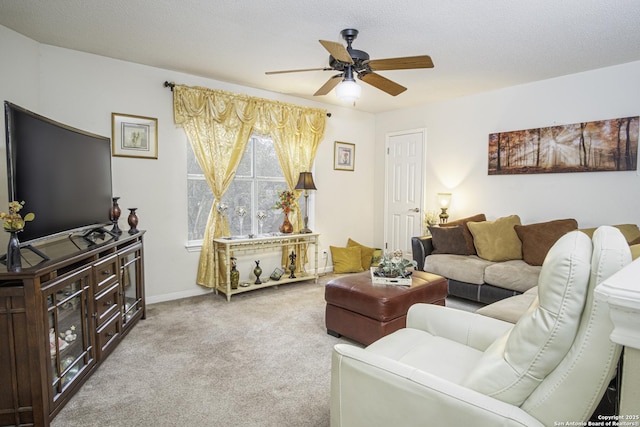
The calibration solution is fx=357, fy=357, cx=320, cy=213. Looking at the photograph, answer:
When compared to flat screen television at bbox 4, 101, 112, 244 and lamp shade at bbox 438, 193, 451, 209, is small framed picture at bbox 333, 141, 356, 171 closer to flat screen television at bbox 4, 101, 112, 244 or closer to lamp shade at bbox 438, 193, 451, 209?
lamp shade at bbox 438, 193, 451, 209

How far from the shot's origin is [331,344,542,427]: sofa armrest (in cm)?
104

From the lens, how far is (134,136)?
145 inches

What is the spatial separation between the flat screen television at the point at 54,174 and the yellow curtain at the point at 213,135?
3.57ft

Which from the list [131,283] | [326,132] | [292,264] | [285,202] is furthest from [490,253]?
[131,283]

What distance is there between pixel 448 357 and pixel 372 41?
254 cm

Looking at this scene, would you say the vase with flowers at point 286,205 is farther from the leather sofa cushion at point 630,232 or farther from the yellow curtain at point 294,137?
the leather sofa cushion at point 630,232

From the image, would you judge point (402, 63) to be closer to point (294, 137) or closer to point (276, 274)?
point (294, 137)

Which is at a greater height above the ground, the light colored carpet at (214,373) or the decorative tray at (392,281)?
the decorative tray at (392,281)

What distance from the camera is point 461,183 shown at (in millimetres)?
4859

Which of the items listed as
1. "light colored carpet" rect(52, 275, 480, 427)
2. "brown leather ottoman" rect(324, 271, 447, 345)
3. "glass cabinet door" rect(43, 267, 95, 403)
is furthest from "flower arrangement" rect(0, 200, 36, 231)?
"brown leather ottoman" rect(324, 271, 447, 345)

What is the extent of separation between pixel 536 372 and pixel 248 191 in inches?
155

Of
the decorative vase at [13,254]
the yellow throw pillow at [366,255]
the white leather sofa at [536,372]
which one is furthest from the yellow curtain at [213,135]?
the white leather sofa at [536,372]

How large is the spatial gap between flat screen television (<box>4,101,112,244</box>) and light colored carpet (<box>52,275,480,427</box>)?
100cm

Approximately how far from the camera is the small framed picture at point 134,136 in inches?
141
